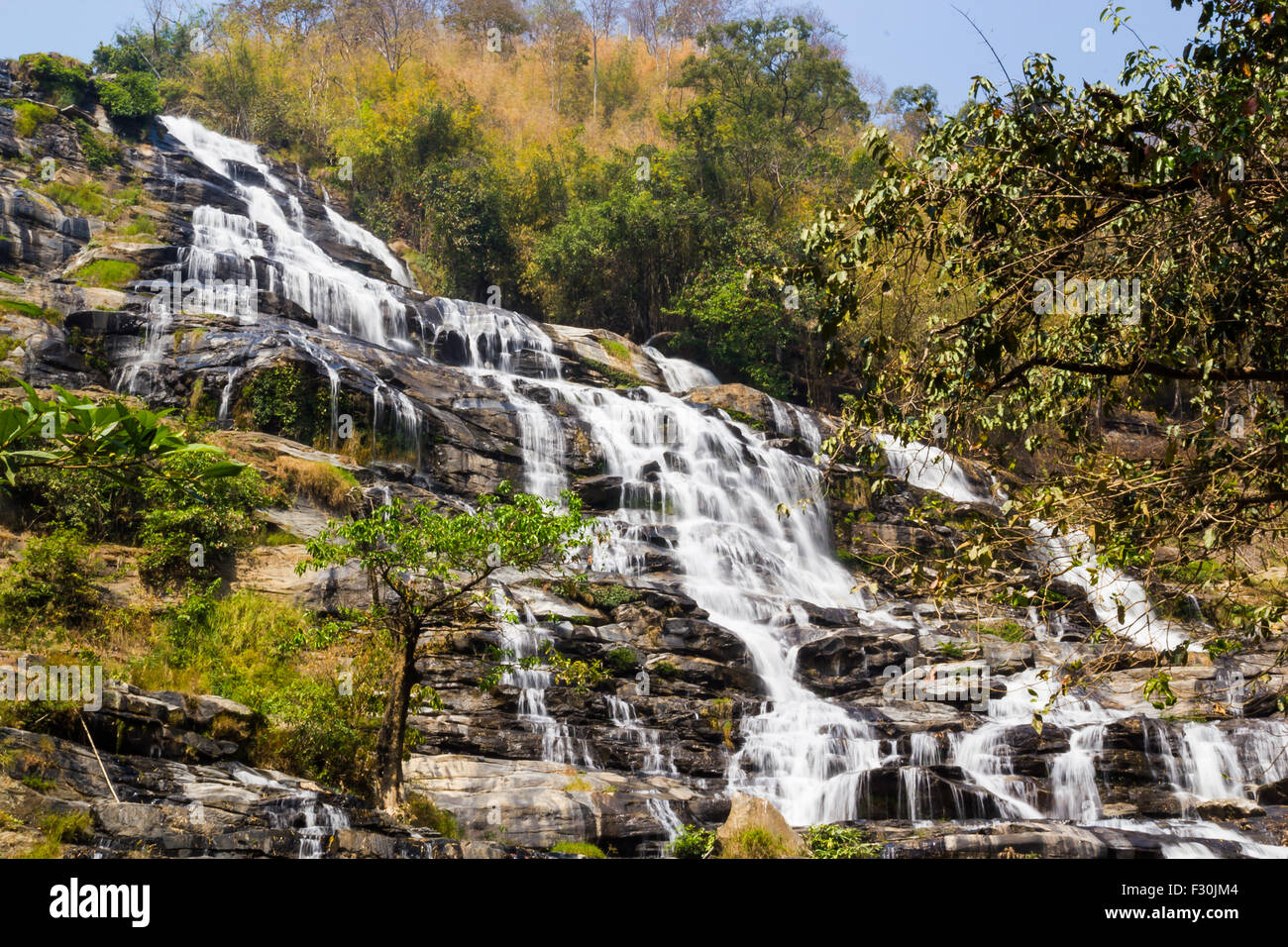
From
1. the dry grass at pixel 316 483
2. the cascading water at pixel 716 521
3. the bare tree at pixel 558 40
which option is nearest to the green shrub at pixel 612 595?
the cascading water at pixel 716 521

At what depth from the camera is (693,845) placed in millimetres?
10641

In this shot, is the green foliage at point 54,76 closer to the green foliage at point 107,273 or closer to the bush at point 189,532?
the green foliage at point 107,273

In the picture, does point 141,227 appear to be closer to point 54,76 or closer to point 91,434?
point 54,76

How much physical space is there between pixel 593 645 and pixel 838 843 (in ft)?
17.2

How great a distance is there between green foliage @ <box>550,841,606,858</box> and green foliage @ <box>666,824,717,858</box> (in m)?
0.80

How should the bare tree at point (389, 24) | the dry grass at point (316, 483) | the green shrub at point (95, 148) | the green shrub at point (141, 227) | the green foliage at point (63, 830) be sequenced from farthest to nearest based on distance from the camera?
the bare tree at point (389, 24) < the green shrub at point (95, 148) < the green shrub at point (141, 227) < the dry grass at point (316, 483) < the green foliage at point (63, 830)

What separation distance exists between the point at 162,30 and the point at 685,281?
89.5ft

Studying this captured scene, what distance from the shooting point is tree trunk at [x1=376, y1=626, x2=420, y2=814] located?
998 cm

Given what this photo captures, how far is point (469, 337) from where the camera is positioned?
2648 cm

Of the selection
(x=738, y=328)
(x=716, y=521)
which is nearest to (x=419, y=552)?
(x=716, y=521)

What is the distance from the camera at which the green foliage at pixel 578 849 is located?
10.6 meters

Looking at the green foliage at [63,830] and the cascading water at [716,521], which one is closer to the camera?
the green foliage at [63,830]

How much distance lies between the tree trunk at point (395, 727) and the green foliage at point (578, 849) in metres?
1.87
